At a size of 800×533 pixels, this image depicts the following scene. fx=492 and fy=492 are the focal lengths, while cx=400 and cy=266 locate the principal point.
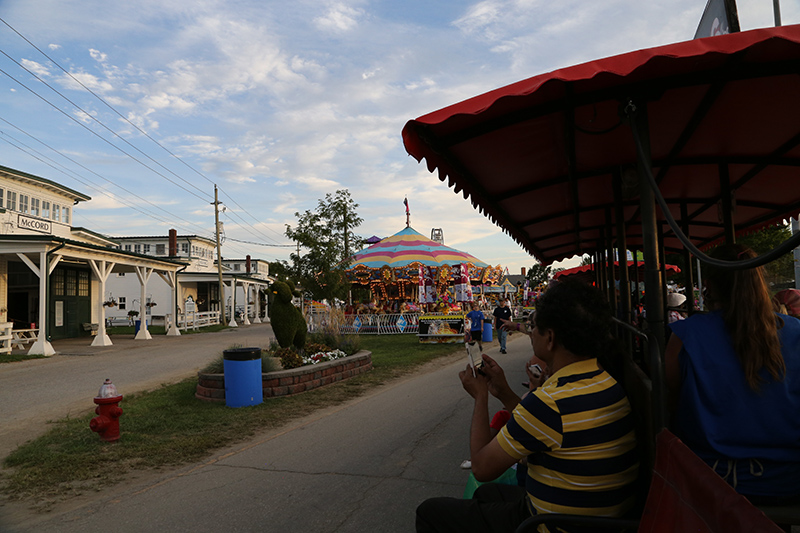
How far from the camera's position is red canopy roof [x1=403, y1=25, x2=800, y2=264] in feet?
6.62

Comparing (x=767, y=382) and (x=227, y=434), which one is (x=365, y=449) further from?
(x=767, y=382)

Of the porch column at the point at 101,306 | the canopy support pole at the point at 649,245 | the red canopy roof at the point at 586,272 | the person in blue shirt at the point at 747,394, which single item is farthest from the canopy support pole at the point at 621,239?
the porch column at the point at 101,306

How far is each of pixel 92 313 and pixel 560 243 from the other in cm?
2732

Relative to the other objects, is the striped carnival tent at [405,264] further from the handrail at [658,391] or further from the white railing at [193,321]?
the handrail at [658,391]

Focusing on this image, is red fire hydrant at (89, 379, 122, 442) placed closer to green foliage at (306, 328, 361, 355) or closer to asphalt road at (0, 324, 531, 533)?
asphalt road at (0, 324, 531, 533)

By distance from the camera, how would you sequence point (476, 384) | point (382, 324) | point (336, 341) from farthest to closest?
1. point (382, 324)
2. point (336, 341)
3. point (476, 384)

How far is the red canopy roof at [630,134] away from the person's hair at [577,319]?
863mm

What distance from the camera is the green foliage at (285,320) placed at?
1059 centimetres

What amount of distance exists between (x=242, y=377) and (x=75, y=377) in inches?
264

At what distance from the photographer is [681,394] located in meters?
2.06

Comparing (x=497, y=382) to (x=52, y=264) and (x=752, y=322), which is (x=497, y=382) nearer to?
(x=752, y=322)

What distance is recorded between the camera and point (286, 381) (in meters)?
8.95

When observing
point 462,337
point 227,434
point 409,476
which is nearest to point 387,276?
point 462,337

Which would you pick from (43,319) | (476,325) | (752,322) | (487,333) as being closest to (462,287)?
(487,333)
